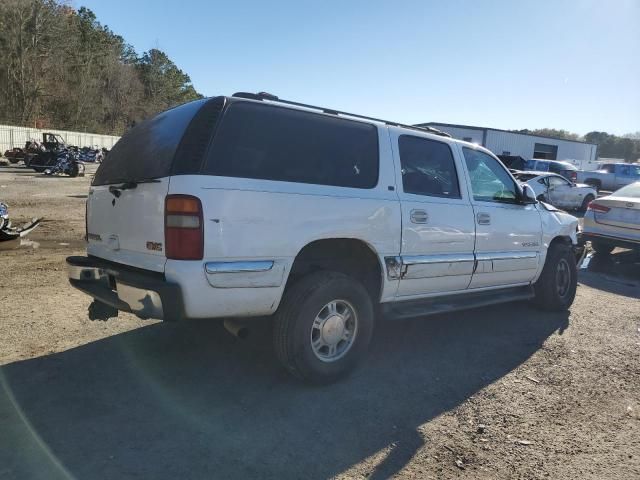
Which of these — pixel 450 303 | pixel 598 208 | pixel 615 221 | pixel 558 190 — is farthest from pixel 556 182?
pixel 450 303

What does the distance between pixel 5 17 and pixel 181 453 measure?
183 ft

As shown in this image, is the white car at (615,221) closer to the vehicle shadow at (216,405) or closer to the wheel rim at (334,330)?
the vehicle shadow at (216,405)

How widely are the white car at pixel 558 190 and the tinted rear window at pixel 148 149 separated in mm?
13572

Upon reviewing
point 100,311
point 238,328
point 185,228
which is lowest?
point 100,311

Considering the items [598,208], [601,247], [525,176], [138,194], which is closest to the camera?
[138,194]

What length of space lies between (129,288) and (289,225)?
1.14 metres

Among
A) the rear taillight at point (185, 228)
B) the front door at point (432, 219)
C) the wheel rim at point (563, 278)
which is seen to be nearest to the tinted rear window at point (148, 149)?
the rear taillight at point (185, 228)

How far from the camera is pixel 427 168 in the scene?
4.60m

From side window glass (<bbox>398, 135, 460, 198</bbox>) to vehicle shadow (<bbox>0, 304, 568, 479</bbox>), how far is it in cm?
151

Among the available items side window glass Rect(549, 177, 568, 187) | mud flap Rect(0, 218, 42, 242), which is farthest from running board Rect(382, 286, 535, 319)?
side window glass Rect(549, 177, 568, 187)

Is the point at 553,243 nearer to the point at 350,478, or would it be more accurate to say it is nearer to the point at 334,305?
the point at 334,305

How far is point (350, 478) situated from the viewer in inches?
108

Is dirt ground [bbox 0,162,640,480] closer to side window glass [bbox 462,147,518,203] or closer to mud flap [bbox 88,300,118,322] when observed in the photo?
mud flap [bbox 88,300,118,322]

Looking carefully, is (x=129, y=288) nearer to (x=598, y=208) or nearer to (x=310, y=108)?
(x=310, y=108)
